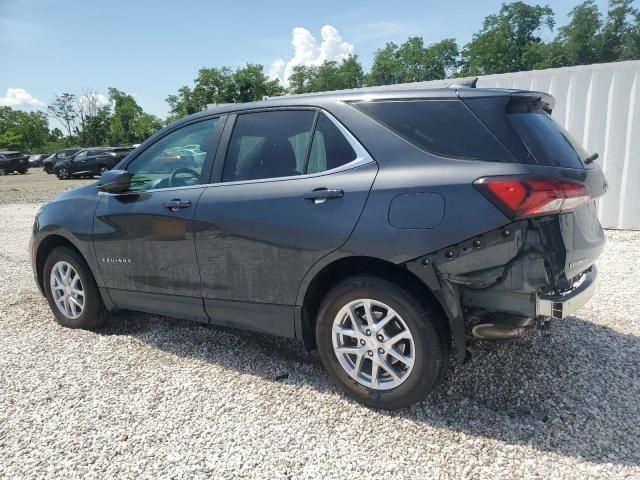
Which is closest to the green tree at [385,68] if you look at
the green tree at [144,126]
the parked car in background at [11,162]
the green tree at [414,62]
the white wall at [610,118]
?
the green tree at [414,62]

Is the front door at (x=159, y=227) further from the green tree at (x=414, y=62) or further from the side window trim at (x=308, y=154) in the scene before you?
the green tree at (x=414, y=62)

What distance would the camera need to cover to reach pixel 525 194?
7.66 ft

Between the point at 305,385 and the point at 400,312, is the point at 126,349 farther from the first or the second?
the point at 400,312

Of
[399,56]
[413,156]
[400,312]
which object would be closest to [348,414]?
[400,312]

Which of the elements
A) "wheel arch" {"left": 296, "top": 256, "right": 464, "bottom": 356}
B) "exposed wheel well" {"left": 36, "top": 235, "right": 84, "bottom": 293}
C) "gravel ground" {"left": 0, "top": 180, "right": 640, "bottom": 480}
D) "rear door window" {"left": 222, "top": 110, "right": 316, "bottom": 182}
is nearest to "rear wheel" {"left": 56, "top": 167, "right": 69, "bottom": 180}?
"exposed wheel well" {"left": 36, "top": 235, "right": 84, "bottom": 293}

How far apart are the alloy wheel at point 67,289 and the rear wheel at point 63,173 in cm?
2723

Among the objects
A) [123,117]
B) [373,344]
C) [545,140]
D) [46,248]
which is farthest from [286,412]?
[123,117]

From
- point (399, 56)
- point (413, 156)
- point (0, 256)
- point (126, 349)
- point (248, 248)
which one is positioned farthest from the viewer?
point (399, 56)

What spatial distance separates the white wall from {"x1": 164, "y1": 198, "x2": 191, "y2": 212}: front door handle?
18.5 ft

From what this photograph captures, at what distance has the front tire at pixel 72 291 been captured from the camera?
409 centimetres

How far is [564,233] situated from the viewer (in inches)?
96.3

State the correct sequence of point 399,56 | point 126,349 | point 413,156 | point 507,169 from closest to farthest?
point 507,169, point 413,156, point 126,349, point 399,56

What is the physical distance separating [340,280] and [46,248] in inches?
115

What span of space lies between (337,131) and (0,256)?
7208 millimetres
